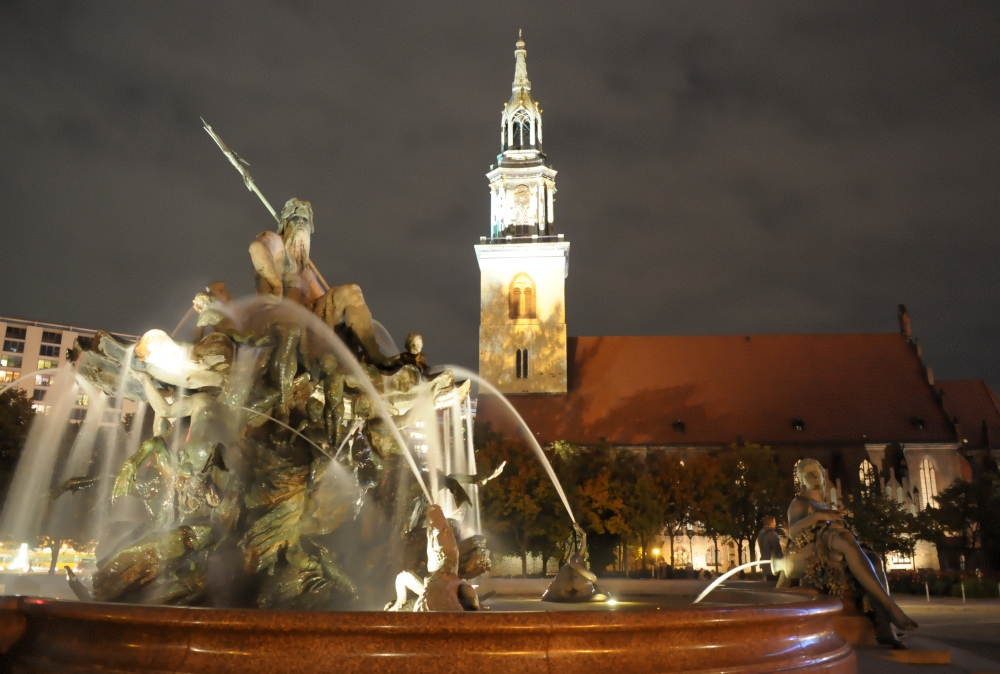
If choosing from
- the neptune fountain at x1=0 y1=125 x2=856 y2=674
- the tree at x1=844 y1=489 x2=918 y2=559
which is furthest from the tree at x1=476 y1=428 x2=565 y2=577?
the neptune fountain at x1=0 y1=125 x2=856 y2=674

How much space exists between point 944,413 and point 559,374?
25.2 meters

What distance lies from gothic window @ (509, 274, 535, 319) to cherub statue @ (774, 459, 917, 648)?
45.3 metres

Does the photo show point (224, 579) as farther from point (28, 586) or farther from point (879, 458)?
point (879, 458)

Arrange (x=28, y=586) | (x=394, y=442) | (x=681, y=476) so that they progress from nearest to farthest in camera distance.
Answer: (x=394, y=442) → (x=28, y=586) → (x=681, y=476)

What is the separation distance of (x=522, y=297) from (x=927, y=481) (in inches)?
1128

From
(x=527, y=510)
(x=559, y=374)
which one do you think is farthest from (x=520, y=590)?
(x=559, y=374)

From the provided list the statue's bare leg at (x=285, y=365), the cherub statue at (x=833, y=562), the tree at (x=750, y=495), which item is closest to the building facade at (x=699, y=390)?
the tree at (x=750, y=495)

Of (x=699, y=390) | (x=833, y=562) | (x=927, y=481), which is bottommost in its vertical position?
(x=833, y=562)

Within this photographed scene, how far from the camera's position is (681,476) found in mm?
44000

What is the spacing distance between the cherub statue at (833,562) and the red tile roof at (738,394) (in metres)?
42.8

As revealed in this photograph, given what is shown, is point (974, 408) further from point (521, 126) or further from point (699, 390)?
point (521, 126)

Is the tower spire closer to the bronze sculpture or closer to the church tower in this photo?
the church tower

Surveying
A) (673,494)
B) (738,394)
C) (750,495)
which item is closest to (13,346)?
(738,394)

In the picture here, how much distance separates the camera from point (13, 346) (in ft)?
317
